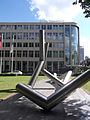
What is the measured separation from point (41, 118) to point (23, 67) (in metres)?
102

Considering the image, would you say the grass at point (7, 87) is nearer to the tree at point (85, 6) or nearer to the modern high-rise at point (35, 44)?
the tree at point (85, 6)

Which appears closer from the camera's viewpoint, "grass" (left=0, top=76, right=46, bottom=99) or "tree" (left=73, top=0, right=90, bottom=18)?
"tree" (left=73, top=0, right=90, bottom=18)

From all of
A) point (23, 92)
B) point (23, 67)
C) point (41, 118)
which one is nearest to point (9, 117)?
point (41, 118)

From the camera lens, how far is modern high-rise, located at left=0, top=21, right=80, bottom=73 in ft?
367

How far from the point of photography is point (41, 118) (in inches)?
399

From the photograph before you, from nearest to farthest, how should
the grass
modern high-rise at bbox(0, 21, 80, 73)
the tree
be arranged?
the tree, the grass, modern high-rise at bbox(0, 21, 80, 73)

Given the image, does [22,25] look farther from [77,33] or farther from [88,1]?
[88,1]

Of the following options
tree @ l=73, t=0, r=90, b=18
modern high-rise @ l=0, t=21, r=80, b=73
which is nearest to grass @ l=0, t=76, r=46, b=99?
tree @ l=73, t=0, r=90, b=18

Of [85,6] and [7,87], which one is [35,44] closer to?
[7,87]

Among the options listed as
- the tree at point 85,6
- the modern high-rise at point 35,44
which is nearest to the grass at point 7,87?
the tree at point 85,6

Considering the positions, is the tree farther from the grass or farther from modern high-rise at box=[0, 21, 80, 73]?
modern high-rise at box=[0, 21, 80, 73]

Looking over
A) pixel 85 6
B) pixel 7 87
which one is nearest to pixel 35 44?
pixel 7 87

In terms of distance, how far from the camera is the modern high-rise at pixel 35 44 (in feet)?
367

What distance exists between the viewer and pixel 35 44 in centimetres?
11344
